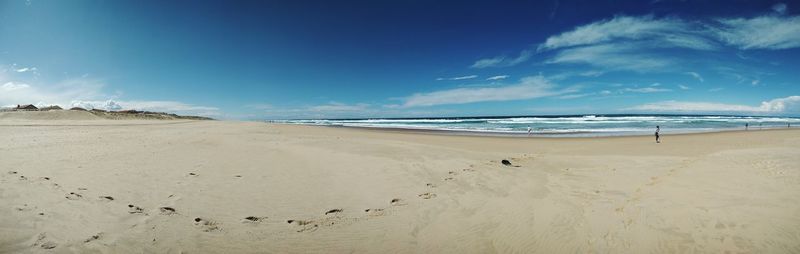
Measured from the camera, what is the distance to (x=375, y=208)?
6.19 metres

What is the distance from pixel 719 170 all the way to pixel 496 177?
662 centimetres

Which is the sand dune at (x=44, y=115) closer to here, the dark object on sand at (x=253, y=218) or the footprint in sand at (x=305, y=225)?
the dark object on sand at (x=253, y=218)

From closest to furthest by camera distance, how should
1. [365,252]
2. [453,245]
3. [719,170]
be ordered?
[365,252], [453,245], [719,170]

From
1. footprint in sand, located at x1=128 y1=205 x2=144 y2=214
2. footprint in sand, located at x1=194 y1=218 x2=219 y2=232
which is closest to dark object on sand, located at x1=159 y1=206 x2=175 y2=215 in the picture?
footprint in sand, located at x1=128 y1=205 x2=144 y2=214

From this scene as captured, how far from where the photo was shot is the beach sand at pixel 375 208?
4.59 meters

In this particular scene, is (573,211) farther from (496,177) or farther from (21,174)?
(21,174)

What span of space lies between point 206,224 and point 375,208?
2.67 m

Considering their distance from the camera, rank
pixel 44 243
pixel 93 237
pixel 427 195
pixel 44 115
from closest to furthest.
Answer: pixel 44 243 < pixel 93 237 < pixel 427 195 < pixel 44 115

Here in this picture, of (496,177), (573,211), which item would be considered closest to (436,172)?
(496,177)

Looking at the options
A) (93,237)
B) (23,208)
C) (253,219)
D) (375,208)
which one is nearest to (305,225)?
(253,219)

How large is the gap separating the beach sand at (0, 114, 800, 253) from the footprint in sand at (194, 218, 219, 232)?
2cm

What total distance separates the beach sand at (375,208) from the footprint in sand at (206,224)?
2 cm

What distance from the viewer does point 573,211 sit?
6.23 m

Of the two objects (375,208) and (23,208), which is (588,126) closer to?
(375,208)
